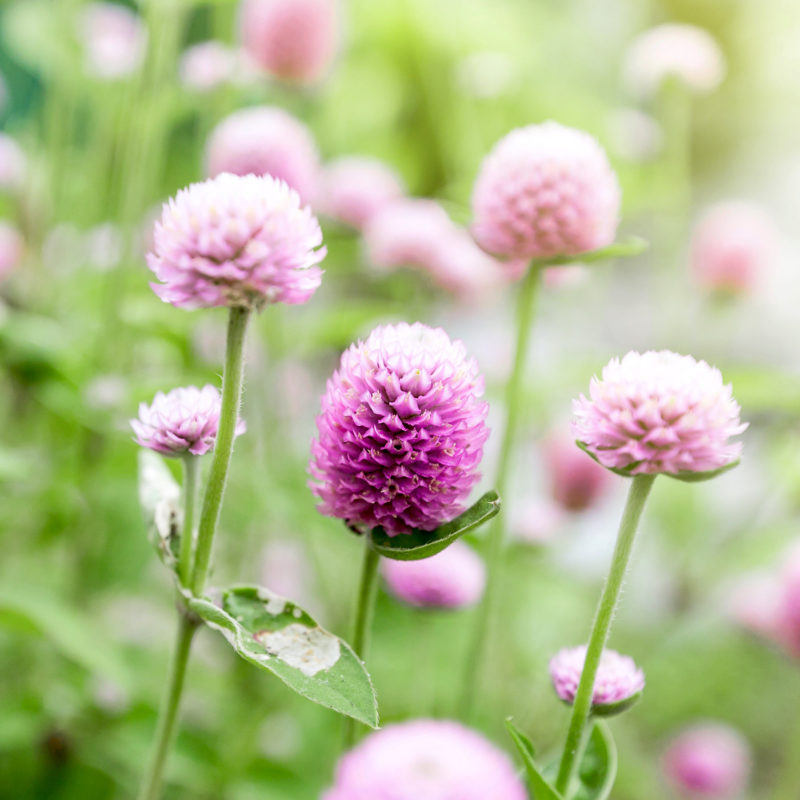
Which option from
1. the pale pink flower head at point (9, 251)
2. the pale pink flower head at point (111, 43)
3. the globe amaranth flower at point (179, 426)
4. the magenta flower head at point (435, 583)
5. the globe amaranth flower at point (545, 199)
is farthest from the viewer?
the pale pink flower head at point (111, 43)

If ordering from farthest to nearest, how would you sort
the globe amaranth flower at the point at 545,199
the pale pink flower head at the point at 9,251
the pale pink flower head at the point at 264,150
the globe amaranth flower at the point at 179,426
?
the pale pink flower head at the point at 9,251
the pale pink flower head at the point at 264,150
the globe amaranth flower at the point at 545,199
the globe amaranth flower at the point at 179,426

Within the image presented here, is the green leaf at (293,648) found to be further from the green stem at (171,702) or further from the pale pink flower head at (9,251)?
the pale pink flower head at (9,251)

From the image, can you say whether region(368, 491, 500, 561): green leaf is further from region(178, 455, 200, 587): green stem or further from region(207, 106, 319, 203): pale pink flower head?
region(207, 106, 319, 203): pale pink flower head

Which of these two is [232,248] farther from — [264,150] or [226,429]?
[264,150]

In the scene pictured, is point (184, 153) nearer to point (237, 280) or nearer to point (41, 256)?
point (41, 256)

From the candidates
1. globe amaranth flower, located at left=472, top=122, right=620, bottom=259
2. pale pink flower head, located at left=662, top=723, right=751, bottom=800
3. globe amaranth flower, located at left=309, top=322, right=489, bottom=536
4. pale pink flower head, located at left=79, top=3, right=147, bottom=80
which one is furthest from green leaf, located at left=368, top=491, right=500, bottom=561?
pale pink flower head, located at left=662, top=723, right=751, bottom=800

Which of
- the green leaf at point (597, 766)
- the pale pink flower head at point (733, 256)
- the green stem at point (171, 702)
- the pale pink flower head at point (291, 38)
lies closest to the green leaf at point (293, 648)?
the green stem at point (171, 702)
